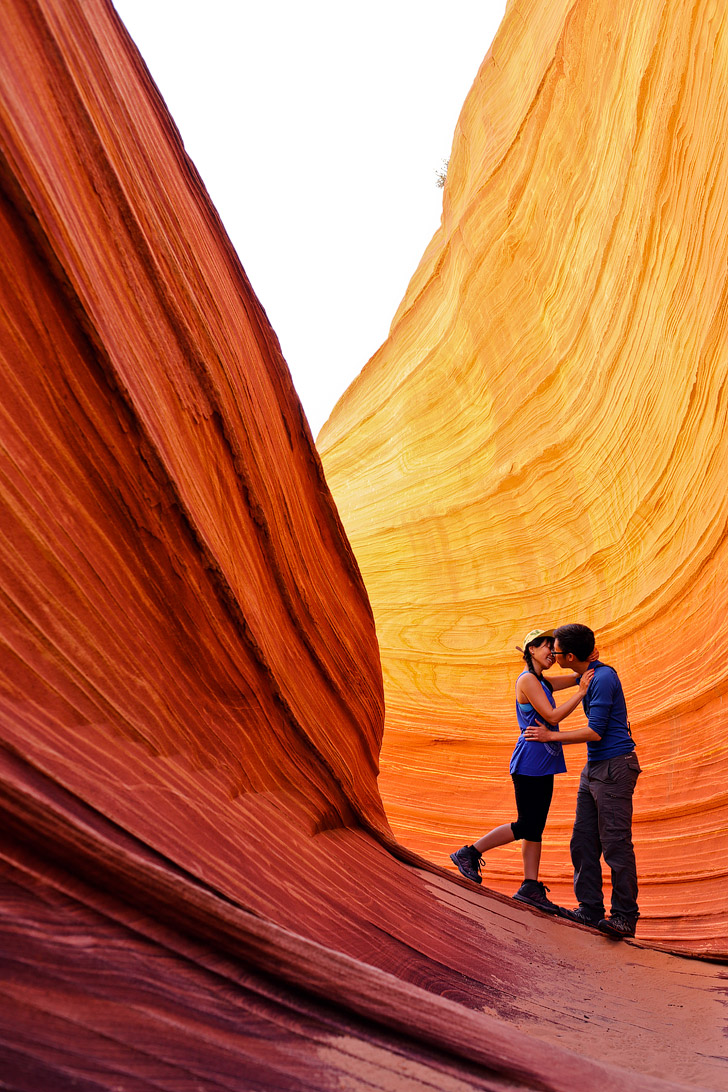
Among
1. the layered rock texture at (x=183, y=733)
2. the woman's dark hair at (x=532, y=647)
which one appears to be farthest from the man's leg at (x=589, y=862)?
the woman's dark hair at (x=532, y=647)

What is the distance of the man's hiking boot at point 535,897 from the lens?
2938mm

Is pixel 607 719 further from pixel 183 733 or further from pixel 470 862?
pixel 183 733

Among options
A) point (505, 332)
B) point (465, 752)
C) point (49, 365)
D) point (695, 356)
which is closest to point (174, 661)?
point (49, 365)

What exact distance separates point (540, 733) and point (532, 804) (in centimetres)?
28

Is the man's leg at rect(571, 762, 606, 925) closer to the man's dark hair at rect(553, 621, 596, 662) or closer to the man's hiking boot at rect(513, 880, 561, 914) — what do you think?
the man's hiking boot at rect(513, 880, 561, 914)

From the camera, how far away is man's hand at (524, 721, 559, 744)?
2912mm

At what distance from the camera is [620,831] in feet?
9.04

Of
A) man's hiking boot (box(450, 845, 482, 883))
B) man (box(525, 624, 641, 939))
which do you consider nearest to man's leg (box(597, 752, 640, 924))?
man (box(525, 624, 641, 939))

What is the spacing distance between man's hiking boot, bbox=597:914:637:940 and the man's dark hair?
2.76 ft

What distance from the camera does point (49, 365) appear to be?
4.85 feet

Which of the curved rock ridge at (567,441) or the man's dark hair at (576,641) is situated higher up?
the curved rock ridge at (567,441)

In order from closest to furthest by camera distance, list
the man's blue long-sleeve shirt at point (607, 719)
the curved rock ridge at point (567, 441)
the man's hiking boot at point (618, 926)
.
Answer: the man's hiking boot at point (618, 926)
the man's blue long-sleeve shirt at point (607, 719)
the curved rock ridge at point (567, 441)

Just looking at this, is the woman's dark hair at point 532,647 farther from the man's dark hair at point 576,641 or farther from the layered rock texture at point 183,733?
the layered rock texture at point 183,733

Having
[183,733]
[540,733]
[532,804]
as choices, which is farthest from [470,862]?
[183,733]
